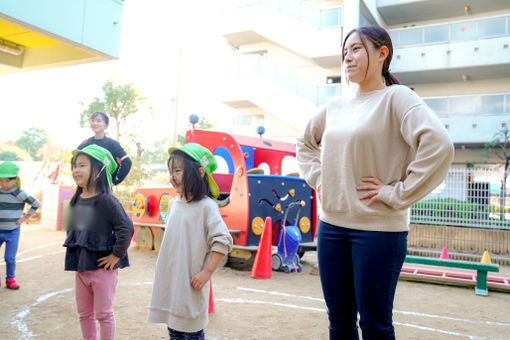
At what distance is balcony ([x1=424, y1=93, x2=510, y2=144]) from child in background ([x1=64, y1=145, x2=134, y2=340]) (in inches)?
622

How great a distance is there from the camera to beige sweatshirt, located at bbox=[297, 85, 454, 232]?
5.87ft

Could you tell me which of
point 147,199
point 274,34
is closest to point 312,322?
point 147,199

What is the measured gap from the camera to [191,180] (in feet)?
7.98

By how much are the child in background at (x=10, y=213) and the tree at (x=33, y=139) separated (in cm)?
6321

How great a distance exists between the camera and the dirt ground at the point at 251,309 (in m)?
3.65

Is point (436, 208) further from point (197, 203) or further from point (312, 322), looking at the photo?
point (197, 203)

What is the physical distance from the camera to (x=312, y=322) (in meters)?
4.05

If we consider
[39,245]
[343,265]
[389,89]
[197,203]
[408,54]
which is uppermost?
[408,54]

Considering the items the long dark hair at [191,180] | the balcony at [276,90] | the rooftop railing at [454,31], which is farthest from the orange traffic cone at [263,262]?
the rooftop railing at [454,31]

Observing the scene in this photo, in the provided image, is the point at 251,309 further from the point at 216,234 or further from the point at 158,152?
the point at 158,152

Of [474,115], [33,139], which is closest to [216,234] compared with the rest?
[474,115]

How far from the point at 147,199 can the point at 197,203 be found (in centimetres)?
618

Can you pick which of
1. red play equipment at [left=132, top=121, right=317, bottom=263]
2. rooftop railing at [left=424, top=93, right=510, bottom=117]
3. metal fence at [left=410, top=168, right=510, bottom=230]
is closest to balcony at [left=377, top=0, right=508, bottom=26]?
rooftop railing at [left=424, top=93, right=510, bottom=117]

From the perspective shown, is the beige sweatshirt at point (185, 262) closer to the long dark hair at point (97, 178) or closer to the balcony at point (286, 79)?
the long dark hair at point (97, 178)
